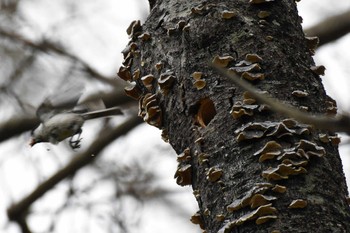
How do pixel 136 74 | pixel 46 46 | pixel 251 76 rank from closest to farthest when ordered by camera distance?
pixel 251 76
pixel 136 74
pixel 46 46

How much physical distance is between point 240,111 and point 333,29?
1.93 metres

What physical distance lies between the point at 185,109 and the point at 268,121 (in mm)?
244

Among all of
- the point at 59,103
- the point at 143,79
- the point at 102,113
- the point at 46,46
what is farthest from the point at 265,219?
the point at 46,46

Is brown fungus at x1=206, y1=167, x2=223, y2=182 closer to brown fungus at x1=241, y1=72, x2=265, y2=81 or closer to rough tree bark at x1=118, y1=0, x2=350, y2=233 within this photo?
rough tree bark at x1=118, y1=0, x2=350, y2=233

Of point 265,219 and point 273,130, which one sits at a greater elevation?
point 273,130

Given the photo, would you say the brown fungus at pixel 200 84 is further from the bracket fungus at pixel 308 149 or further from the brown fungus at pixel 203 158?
the bracket fungus at pixel 308 149

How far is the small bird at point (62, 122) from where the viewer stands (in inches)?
117

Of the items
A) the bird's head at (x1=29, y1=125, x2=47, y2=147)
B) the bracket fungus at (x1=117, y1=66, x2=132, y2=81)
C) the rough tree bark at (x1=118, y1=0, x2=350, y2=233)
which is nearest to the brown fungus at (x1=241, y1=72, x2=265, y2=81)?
the rough tree bark at (x1=118, y1=0, x2=350, y2=233)

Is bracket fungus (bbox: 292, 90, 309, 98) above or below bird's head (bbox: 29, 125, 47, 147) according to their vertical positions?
above

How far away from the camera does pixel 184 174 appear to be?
1661 millimetres

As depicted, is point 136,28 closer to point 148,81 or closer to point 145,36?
point 145,36

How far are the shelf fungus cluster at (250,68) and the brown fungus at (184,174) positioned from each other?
26 centimetres

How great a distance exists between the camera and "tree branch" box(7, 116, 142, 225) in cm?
365

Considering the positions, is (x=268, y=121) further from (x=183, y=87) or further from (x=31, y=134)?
(x=31, y=134)
